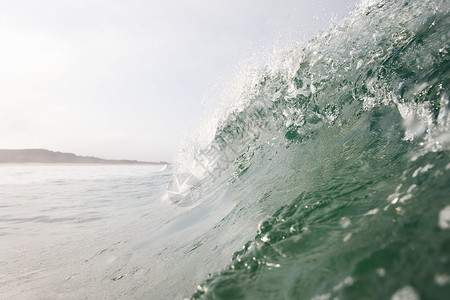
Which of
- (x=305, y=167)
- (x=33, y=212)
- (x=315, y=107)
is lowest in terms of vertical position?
(x=305, y=167)

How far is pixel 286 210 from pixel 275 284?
96cm

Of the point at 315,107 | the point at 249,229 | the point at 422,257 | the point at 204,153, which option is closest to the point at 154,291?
the point at 249,229

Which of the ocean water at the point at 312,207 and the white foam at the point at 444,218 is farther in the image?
the ocean water at the point at 312,207

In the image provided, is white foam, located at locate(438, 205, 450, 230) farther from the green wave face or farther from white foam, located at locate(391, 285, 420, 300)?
white foam, located at locate(391, 285, 420, 300)

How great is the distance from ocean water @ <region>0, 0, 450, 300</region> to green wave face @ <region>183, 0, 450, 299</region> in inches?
0.5

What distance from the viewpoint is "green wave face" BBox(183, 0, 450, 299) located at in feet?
3.93

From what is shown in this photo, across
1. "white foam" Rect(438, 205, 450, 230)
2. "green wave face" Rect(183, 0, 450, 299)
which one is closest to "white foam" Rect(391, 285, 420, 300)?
"green wave face" Rect(183, 0, 450, 299)

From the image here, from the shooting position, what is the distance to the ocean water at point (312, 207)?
1297 mm

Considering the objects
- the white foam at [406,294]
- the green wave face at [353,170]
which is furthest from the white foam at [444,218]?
the white foam at [406,294]

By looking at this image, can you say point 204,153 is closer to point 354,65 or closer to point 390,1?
point 354,65

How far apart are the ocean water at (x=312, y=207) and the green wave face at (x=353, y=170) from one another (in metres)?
0.01

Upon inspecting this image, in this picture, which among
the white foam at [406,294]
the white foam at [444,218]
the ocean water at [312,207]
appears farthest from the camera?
the ocean water at [312,207]

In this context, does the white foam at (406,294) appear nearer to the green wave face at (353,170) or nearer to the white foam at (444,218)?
the green wave face at (353,170)

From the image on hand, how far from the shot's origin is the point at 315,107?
446 cm
